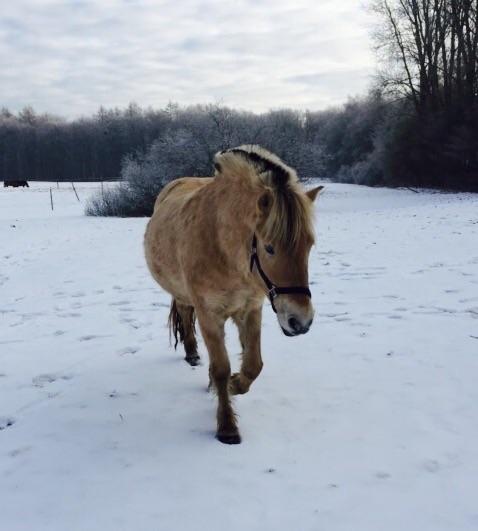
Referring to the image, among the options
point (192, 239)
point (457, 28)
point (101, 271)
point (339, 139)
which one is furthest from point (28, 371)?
point (339, 139)

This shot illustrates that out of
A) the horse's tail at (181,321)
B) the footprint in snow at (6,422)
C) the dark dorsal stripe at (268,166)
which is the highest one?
the dark dorsal stripe at (268,166)

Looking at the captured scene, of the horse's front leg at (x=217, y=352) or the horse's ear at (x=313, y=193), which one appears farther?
the horse's front leg at (x=217, y=352)

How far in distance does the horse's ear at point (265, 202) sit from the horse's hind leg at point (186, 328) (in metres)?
2.03

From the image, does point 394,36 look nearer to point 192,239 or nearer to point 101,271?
point 101,271

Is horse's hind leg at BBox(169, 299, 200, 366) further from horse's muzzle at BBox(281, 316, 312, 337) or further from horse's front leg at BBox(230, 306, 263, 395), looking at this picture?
horse's muzzle at BBox(281, 316, 312, 337)

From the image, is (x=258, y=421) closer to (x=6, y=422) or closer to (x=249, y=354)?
(x=249, y=354)

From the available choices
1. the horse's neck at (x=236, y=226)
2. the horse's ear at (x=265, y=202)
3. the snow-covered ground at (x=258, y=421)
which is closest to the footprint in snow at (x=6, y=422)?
the snow-covered ground at (x=258, y=421)

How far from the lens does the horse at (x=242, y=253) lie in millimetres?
2723

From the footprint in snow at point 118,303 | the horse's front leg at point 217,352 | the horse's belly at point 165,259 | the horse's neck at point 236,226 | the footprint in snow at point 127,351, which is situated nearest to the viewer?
the horse's neck at point 236,226

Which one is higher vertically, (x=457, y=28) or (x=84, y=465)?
(x=457, y=28)

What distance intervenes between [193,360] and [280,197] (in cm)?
229

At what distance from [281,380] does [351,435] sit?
3.25 feet

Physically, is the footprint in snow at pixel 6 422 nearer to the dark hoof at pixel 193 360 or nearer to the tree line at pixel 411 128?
the dark hoof at pixel 193 360

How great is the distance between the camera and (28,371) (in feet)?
14.0
